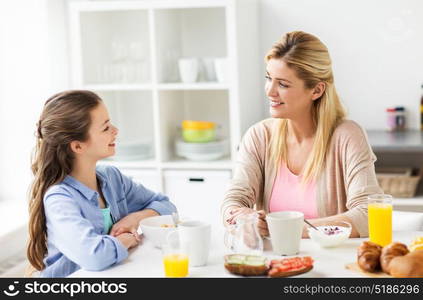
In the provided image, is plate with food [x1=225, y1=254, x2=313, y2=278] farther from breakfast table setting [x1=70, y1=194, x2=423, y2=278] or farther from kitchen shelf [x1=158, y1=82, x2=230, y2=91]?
kitchen shelf [x1=158, y1=82, x2=230, y2=91]

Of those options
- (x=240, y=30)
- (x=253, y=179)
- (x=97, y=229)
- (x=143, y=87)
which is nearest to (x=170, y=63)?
(x=143, y=87)

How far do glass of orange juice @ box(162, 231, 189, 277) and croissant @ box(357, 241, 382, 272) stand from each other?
416 mm

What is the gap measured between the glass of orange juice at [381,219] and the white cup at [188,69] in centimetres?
192

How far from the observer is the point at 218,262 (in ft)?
5.79

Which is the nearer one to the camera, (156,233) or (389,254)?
(389,254)

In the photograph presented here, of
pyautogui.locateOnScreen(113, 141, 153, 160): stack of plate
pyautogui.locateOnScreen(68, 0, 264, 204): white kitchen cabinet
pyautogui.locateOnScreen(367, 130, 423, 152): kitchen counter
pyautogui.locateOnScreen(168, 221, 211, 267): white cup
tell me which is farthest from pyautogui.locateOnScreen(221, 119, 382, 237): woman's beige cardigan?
pyautogui.locateOnScreen(113, 141, 153, 160): stack of plate

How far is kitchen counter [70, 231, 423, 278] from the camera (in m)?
1.68

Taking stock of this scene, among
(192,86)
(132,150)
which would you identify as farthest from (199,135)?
(132,150)

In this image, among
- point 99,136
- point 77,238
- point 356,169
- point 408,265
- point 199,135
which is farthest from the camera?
point 199,135

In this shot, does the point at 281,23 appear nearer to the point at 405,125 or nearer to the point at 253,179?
the point at 405,125

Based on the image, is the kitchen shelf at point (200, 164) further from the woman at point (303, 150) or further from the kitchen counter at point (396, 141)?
the woman at point (303, 150)

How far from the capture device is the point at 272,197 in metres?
2.40

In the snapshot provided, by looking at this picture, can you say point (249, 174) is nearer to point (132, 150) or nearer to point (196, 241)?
point (196, 241)

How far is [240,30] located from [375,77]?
0.79m
